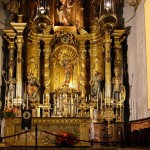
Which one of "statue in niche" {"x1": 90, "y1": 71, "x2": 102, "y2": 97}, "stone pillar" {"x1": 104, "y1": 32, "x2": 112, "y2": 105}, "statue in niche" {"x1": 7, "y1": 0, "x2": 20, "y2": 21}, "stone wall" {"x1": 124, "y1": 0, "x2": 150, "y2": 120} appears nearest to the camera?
"stone wall" {"x1": 124, "y1": 0, "x2": 150, "y2": 120}

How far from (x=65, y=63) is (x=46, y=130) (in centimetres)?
627

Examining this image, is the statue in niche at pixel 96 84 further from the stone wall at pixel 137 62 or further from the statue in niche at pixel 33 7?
the statue in niche at pixel 33 7

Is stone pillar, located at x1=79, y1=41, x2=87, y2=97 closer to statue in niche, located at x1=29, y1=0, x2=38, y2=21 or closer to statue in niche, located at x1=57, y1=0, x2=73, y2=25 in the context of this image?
statue in niche, located at x1=57, y1=0, x2=73, y2=25

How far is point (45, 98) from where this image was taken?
1814cm

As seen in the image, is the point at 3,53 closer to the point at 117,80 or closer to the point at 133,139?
the point at 117,80

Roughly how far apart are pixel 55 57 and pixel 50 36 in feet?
3.55

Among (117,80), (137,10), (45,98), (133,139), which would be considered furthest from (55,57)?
(133,139)

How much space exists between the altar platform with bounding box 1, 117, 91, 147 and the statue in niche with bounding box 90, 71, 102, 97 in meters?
4.96

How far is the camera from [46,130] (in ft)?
42.5

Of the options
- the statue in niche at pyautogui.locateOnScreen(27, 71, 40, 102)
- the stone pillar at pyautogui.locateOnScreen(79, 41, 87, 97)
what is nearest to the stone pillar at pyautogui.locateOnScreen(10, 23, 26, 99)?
the statue in niche at pyautogui.locateOnScreen(27, 71, 40, 102)

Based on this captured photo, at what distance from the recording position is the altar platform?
12805 millimetres

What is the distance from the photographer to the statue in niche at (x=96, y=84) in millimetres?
17969

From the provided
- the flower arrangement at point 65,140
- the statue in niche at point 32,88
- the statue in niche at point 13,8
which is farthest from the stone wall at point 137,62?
the statue in niche at point 13,8

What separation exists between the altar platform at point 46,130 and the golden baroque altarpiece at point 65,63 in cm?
392
